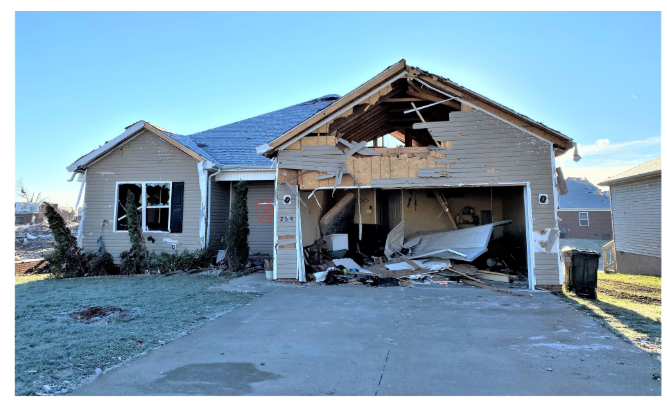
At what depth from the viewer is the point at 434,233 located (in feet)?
42.1

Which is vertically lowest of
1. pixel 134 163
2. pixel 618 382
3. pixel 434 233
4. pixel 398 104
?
pixel 618 382

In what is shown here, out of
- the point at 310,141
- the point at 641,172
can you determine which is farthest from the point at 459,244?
the point at 641,172

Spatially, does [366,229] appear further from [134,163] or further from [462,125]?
[134,163]

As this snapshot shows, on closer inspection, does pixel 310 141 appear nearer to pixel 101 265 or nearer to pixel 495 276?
pixel 495 276

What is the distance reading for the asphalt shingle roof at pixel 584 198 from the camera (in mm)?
36000

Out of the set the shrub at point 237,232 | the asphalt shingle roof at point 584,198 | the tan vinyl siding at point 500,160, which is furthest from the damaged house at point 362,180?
the asphalt shingle roof at point 584,198

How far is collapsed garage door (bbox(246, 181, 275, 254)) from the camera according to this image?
1334 cm

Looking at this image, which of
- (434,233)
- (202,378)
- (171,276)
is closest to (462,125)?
(434,233)

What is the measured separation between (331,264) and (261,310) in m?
4.29

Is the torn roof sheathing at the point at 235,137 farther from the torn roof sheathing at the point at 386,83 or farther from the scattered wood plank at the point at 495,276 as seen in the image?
the scattered wood plank at the point at 495,276

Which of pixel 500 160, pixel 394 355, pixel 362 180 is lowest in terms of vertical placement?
pixel 394 355

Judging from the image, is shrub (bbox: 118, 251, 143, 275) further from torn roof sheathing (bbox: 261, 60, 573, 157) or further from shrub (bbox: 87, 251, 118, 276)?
torn roof sheathing (bbox: 261, 60, 573, 157)

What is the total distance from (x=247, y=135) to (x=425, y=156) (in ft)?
27.2

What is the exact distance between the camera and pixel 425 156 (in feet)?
31.4
